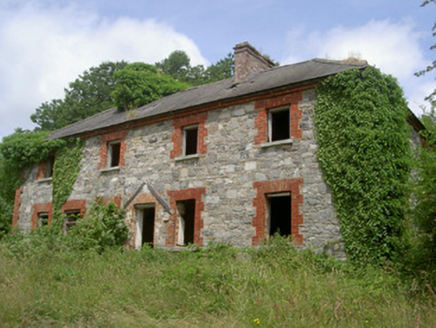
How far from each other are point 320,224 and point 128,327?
6.39 m

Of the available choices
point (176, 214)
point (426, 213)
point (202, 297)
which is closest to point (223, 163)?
point (176, 214)

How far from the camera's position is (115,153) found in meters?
18.0

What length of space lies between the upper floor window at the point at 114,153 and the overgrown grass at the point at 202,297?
23.7 feet

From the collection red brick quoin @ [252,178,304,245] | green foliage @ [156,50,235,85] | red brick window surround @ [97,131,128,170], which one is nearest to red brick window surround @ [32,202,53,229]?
red brick window surround @ [97,131,128,170]

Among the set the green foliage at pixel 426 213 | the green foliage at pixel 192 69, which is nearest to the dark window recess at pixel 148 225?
the green foliage at pixel 426 213

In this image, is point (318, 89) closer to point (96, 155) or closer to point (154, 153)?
point (154, 153)

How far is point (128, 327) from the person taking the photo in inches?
258

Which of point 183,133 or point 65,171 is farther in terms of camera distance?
point 65,171

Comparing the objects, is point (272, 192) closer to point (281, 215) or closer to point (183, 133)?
point (281, 215)

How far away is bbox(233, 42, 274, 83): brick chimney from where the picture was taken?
53.0 feet

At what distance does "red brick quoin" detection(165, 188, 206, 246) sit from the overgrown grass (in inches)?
130

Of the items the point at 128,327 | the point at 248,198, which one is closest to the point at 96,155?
the point at 248,198

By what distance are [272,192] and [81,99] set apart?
96.5 ft

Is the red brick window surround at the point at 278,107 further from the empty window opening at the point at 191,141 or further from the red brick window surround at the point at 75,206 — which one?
the red brick window surround at the point at 75,206
